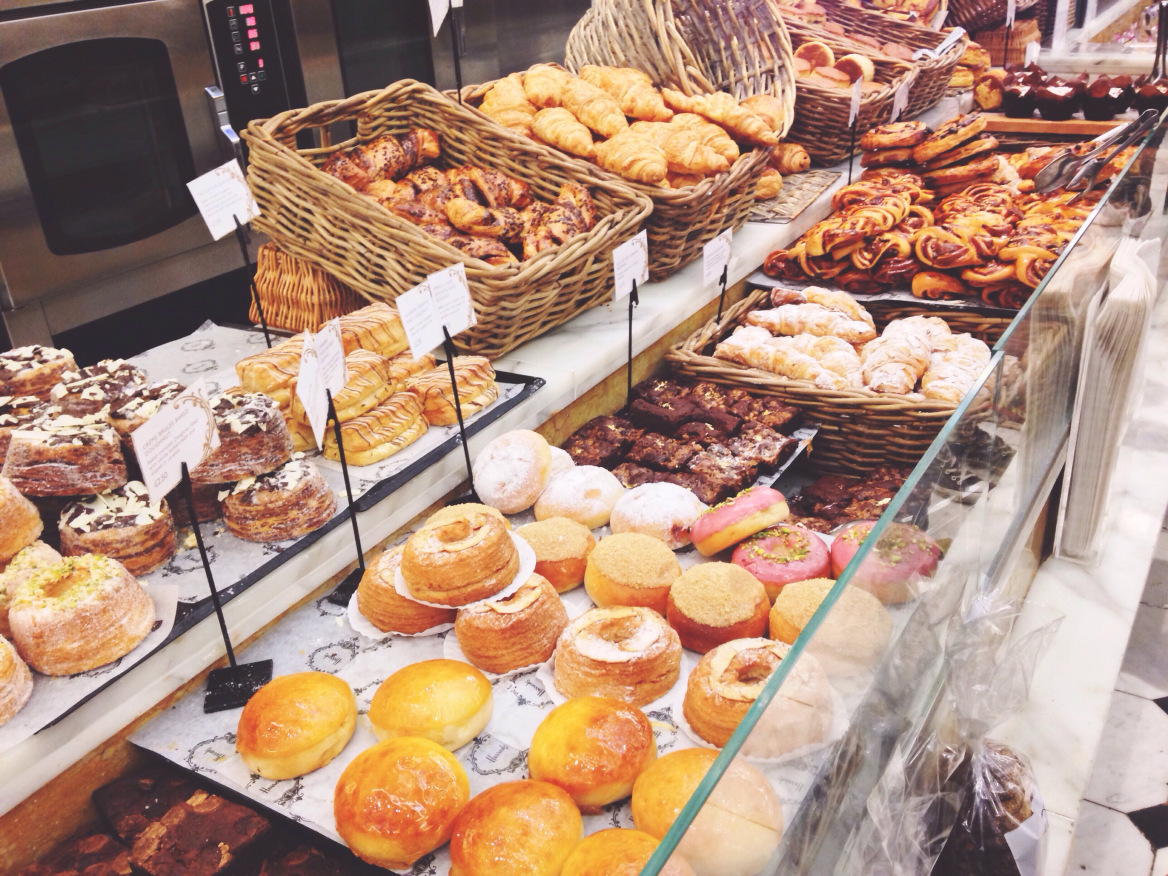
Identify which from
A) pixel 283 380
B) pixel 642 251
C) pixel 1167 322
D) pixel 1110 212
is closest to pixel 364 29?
pixel 642 251

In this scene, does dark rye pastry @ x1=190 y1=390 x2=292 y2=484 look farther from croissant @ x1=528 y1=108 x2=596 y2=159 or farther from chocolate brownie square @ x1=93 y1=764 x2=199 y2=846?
croissant @ x1=528 y1=108 x2=596 y2=159

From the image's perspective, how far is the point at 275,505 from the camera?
1688 mm

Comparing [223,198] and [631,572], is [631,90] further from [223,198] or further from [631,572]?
[631,572]

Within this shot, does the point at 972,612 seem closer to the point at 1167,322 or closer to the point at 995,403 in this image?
the point at 995,403

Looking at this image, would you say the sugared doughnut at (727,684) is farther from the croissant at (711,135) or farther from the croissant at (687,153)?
the croissant at (711,135)

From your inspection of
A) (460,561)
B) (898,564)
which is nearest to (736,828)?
(898,564)

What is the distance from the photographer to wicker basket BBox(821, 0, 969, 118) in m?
4.76

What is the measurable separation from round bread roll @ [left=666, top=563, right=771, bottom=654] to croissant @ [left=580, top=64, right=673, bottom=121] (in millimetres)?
2091

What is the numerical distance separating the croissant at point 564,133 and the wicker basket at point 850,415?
756 mm

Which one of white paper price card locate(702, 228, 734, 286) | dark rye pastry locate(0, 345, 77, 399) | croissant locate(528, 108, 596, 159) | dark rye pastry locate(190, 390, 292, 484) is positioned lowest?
white paper price card locate(702, 228, 734, 286)

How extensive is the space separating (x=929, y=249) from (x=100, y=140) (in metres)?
2.92

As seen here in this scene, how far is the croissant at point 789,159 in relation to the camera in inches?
160

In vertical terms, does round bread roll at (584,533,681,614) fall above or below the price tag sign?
below

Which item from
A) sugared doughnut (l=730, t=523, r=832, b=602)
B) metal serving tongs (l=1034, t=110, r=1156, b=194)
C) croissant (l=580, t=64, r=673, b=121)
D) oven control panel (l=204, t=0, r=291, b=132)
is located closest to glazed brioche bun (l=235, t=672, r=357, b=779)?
sugared doughnut (l=730, t=523, r=832, b=602)
